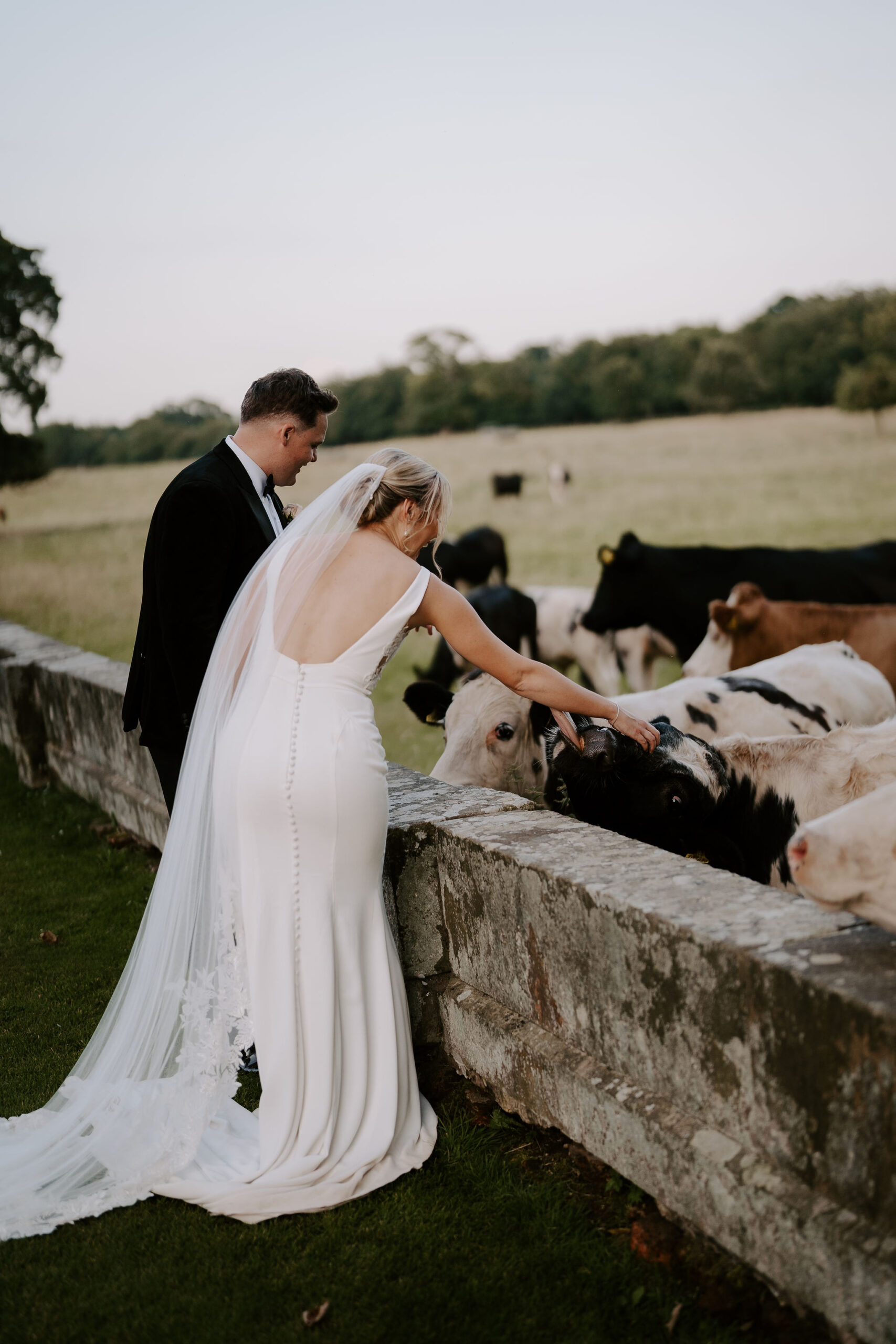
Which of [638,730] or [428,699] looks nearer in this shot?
[638,730]

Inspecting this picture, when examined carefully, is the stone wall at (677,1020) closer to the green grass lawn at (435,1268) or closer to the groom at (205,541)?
the green grass lawn at (435,1268)

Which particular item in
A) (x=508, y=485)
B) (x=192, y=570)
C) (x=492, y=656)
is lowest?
(x=492, y=656)

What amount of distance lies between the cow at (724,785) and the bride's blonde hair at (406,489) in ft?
2.90

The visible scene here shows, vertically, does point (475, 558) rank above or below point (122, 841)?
above

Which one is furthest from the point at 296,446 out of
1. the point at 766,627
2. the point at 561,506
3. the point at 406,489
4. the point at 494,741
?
the point at 561,506

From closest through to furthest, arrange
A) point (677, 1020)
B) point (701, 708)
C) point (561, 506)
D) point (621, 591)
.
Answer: point (677, 1020) < point (701, 708) < point (621, 591) < point (561, 506)

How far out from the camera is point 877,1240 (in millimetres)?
1910

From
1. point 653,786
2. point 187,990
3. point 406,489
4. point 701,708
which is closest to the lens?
point 406,489

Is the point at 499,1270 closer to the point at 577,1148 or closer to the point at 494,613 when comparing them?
the point at 577,1148

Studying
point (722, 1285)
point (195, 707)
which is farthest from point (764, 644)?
point (722, 1285)

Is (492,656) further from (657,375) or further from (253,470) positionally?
(657,375)

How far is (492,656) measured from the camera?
3012 millimetres

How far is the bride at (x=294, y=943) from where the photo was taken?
2.87m

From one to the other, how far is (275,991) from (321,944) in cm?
18
